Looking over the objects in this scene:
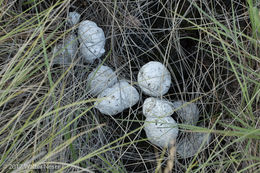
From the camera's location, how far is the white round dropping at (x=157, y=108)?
138 centimetres

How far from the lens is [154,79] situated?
1403mm

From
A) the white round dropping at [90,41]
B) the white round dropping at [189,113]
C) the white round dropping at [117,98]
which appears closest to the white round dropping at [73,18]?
the white round dropping at [90,41]

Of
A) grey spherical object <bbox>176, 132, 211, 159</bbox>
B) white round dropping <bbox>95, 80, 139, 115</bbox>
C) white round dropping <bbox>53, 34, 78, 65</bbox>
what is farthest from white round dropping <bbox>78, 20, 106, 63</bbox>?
grey spherical object <bbox>176, 132, 211, 159</bbox>

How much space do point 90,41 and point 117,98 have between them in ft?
1.14

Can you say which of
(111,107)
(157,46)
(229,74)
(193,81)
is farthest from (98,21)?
(229,74)

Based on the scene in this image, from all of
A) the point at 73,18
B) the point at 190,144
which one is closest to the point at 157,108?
the point at 190,144

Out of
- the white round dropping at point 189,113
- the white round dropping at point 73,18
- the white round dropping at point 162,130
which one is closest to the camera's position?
the white round dropping at point 162,130

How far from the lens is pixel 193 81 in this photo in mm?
1497

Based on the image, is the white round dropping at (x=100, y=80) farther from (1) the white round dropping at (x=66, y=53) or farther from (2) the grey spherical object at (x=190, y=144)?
(2) the grey spherical object at (x=190, y=144)

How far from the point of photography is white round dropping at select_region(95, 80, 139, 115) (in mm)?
1431

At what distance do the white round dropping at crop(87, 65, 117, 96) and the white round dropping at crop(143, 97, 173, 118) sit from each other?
0.24 m

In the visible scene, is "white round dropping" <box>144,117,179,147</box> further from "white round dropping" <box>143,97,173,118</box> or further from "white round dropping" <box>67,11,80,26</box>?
"white round dropping" <box>67,11,80,26</box>

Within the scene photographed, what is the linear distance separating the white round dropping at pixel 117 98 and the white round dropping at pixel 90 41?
213 mm

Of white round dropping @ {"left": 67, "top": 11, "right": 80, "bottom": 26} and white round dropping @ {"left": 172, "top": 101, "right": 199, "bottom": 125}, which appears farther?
white round dropping @ {"left": 67, "top": 11, "right": 80, "bottom": 26}
